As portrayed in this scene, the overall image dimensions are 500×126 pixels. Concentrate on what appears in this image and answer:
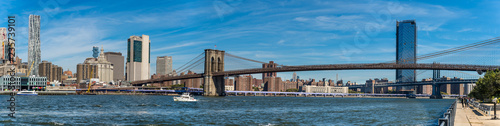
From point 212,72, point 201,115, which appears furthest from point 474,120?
point 212,72

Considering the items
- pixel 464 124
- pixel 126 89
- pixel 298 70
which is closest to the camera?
pixel 464 124

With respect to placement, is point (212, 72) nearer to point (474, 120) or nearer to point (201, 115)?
point (201, 115)

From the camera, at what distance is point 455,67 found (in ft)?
316

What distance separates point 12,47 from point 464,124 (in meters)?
24.5

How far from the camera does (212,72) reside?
12394 centimetres

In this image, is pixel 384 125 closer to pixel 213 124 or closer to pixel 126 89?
Answer: pixel 213 124

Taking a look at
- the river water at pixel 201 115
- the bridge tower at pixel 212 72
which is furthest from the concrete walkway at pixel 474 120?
the bridge tower at pixel 212 72

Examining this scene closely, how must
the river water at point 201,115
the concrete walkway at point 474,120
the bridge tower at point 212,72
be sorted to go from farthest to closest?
the bridge tower at point 212,72 < the river water at point 201,115 < the concrete walkway at point 474,120

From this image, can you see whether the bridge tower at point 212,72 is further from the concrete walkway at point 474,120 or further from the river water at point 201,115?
the concrete walkway at point 474,120

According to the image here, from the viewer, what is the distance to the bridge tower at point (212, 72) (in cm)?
12162

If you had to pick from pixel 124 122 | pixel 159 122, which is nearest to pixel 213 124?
pixel 159 122

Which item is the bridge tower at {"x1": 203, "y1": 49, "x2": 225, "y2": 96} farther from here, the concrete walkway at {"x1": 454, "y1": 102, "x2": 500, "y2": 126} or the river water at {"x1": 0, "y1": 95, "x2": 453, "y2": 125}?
the concrete walkway at {"x1": 454, "y1": 102, "x2": 500, "y2": 126}

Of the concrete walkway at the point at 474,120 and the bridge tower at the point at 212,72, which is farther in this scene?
the bridge tower at the point at 212,72

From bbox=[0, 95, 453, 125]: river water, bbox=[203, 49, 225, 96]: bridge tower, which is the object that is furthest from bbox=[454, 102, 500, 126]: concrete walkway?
bbox=[203, 49, 225, 96]: bridge tower
